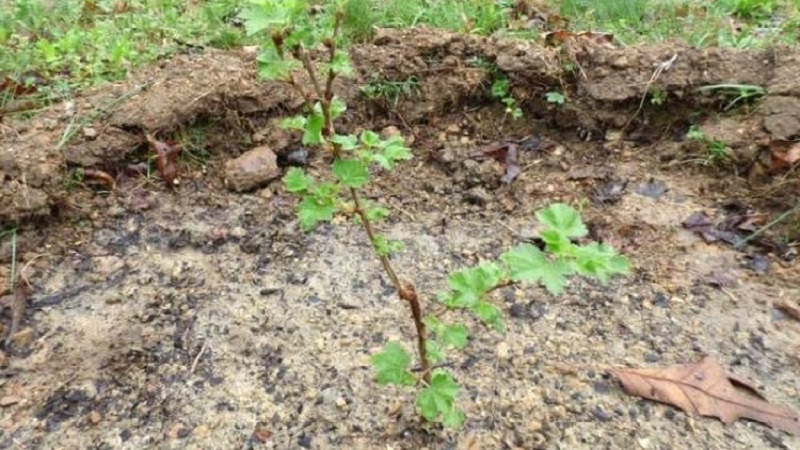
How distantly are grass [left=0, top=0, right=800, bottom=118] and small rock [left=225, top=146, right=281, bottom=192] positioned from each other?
2.60 ft

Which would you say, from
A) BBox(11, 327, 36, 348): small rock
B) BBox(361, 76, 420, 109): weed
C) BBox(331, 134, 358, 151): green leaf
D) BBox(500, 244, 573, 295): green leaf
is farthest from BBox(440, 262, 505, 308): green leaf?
BBox(361, 76, 420, 109): weed

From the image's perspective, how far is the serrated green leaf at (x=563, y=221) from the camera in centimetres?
120

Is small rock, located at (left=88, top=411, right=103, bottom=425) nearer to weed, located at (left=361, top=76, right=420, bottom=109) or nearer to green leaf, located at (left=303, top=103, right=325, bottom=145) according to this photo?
green leaf, located at (left=303, top=103, right=325, bottom=145)

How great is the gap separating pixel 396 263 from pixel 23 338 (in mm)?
1211

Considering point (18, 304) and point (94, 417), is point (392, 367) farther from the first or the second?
point (18, 304)

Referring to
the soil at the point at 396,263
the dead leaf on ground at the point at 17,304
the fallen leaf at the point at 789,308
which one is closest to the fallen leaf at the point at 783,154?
the soil at the point at 396,263

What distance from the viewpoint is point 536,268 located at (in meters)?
1.18

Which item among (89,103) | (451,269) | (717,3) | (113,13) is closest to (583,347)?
(451,269)

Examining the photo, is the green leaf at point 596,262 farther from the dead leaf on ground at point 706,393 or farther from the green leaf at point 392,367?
the dead leaf on ground at point 706,393

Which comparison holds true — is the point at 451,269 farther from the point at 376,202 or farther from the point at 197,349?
the point at 197,349

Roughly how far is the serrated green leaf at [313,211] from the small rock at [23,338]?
45.7 inches

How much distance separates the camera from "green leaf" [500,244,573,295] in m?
1.15

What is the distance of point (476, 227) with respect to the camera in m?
2.41

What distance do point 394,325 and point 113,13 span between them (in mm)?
2601
